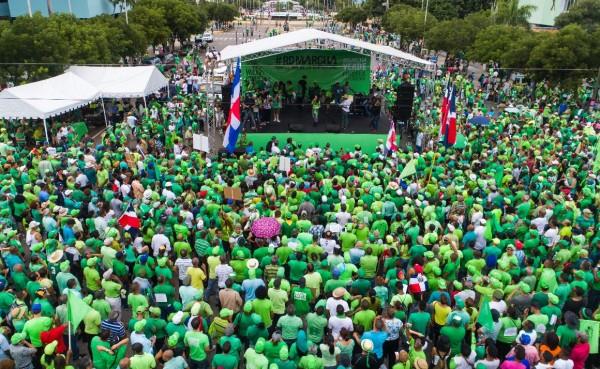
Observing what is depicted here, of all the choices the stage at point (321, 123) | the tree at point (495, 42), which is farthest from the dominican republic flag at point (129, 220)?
the tree at point (495, 42)

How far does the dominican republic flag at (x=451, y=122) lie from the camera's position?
564 inches

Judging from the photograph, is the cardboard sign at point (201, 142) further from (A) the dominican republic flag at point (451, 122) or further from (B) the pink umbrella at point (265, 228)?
(A) the dominican republic flag at point (451, 122)

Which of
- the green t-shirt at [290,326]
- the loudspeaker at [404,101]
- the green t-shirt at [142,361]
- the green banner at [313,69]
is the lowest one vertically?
the green t-shirt at [290,326]

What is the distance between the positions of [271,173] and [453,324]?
6.71 metres

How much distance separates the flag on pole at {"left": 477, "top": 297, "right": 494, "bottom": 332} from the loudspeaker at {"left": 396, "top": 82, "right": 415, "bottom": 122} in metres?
13.3

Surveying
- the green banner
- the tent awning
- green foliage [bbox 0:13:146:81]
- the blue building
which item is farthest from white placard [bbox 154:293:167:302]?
the blue building

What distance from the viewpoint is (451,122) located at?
14398 mm

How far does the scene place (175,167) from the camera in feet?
38.6

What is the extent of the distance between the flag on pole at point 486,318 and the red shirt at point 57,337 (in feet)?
17.4

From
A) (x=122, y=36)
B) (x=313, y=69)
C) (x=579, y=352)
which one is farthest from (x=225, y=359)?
(x=122, y=36)

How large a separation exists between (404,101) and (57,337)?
1555cm

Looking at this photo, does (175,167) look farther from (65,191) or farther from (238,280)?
(238,280)

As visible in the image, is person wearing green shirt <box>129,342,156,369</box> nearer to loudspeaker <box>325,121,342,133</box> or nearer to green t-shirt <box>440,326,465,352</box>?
green t-shirt <box>440,326,465,352</box>

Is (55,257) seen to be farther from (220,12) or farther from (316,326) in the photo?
(220,12)
